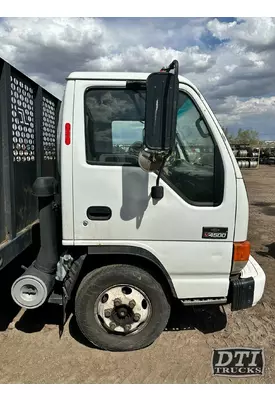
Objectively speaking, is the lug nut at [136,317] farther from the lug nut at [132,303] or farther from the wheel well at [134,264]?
A: the wheel well at [134,264]

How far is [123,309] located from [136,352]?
18.0 inches

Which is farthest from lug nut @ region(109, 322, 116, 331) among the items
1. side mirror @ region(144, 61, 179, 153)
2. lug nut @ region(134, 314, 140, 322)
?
side mirror @ region(144, 61, 179, 153)

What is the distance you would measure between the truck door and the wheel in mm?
288

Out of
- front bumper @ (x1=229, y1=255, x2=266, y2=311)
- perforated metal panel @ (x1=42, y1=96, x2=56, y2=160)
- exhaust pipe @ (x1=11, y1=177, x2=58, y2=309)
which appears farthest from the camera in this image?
perforated metal panel @ (x1=42, y1=96, x2=56, y2=160)

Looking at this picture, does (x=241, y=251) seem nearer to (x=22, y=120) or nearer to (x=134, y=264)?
(x=134, y=264)

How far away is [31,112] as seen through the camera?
A: 371cm

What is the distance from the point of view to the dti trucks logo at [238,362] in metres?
3.04

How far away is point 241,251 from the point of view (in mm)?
3127

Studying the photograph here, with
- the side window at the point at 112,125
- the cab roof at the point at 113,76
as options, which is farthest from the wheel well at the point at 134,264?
the cab roof at the point at 113,76

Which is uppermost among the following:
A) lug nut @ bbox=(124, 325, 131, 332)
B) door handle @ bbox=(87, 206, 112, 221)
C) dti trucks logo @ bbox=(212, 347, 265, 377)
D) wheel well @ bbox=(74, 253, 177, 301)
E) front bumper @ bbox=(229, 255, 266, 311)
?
door handle @ bbox=(87, 206, 112, 221)

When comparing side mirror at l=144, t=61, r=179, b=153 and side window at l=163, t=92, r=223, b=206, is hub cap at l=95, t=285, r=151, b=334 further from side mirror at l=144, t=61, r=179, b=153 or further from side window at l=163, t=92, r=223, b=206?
side mirror at l=144, t=61, r=179, b=153

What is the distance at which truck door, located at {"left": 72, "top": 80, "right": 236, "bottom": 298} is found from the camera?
2.98 m

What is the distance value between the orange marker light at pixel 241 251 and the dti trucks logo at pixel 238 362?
0.95 meters

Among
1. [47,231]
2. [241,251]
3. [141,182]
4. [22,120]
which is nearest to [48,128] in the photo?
[22,120]
